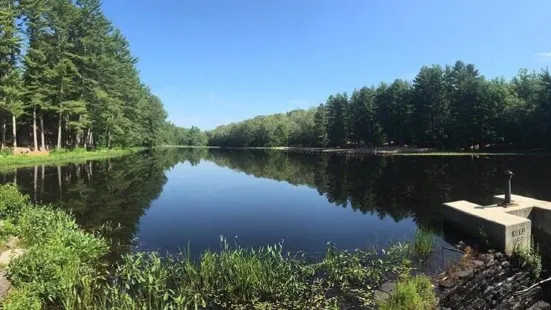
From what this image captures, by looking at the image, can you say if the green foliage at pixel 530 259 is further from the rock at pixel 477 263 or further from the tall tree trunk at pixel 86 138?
the tall tree trunk at pixel 86 138

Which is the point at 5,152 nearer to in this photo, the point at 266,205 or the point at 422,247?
the point at 266,205

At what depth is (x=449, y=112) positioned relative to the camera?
80.1 meters

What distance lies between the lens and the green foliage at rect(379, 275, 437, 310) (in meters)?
7.97

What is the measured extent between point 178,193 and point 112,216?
9652mm

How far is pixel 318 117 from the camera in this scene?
405 feet

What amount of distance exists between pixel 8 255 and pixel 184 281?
15.7ft

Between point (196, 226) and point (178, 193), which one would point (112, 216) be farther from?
point (178, 193)

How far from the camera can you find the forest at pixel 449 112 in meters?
66.5

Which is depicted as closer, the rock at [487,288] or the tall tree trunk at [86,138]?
the rock at [487,288]

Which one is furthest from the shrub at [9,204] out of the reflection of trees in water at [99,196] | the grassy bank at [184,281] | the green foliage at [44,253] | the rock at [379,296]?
the rock at [379,296]

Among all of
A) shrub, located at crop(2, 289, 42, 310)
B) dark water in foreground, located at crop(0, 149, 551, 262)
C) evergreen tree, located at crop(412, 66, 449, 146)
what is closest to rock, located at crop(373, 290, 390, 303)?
dark water in foreground, located at crop(0, 149, 551, 262)

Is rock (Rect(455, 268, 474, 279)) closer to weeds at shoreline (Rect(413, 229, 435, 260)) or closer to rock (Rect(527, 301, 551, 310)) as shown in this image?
rock (Rect(527, 301, 551, 310))

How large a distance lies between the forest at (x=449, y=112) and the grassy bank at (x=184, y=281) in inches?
2624

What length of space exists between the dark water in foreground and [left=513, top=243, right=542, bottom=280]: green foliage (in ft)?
12.9
